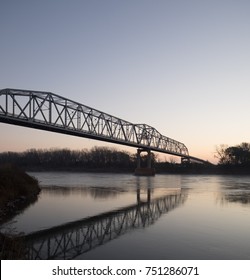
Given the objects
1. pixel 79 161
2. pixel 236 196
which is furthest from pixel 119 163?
pixel 236 196

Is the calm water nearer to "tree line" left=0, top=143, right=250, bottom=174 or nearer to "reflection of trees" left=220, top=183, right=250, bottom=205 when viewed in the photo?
"reflection of trees" left=220, top=183, right=250, bottom=205

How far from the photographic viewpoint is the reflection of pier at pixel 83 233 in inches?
442

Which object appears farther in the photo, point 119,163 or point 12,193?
point 119,163

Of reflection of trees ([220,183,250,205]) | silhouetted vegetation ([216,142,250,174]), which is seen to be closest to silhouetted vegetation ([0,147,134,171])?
silhouetted vegetation ([216,142,250,174])

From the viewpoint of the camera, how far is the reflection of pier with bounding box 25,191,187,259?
1122cm

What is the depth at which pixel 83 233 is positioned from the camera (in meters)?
14.2

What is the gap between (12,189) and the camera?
2330 cm

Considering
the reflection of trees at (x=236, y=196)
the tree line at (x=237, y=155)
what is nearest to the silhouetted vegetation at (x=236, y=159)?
the tree line at (x=237, y=155)

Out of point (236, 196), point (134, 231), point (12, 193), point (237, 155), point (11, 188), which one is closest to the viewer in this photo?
point (134, 231)

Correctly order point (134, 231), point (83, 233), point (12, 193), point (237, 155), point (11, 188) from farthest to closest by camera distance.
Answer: point (237, 155)
point (11, 188)
point (12, 193)
point (134, 231)
point (83, 233)

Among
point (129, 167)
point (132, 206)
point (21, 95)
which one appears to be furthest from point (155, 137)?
point (132, 206)

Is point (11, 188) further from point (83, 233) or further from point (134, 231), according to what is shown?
point (134, 231)

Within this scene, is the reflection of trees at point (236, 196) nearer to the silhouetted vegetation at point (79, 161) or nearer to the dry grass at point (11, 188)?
the dry grass at point (11, 188)

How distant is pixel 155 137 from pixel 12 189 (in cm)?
9823
